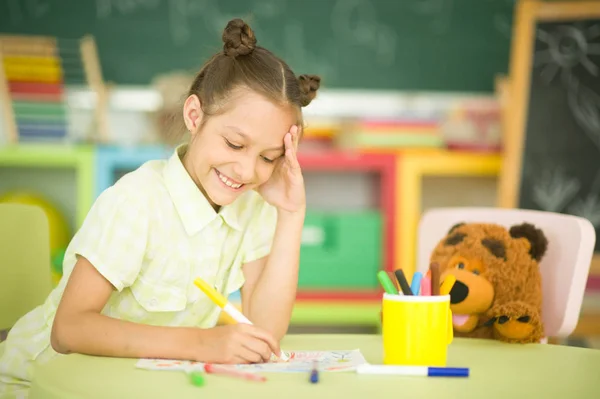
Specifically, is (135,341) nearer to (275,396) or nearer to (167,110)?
(275,396)

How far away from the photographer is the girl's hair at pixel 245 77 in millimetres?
1231

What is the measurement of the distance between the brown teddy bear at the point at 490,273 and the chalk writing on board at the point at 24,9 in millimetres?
2316

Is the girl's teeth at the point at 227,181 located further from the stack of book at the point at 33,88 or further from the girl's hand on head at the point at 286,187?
the stack of book at the point at 33,88

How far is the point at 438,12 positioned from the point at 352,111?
1.76ft

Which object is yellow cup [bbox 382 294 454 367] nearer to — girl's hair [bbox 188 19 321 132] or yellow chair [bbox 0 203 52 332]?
girl's hair [bbox 188 19 321 132]

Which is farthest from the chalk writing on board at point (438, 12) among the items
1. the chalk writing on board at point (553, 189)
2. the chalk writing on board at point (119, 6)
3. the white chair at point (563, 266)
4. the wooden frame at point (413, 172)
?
the white chair at point (563, 266)

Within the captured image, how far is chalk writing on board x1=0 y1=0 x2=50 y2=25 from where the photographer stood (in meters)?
3.10

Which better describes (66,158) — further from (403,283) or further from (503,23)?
→ (403,283)

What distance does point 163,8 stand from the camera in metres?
3.13

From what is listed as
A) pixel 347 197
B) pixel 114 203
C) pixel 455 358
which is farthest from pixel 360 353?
pixel 347 197

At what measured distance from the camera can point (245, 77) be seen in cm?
124

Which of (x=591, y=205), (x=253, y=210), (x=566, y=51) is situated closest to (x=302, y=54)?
(x=566, y=51)

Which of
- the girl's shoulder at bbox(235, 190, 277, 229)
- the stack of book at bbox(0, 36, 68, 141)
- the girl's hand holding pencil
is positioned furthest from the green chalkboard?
the girl's hand holding pencil

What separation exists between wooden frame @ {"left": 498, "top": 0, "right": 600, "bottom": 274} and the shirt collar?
1689mm
